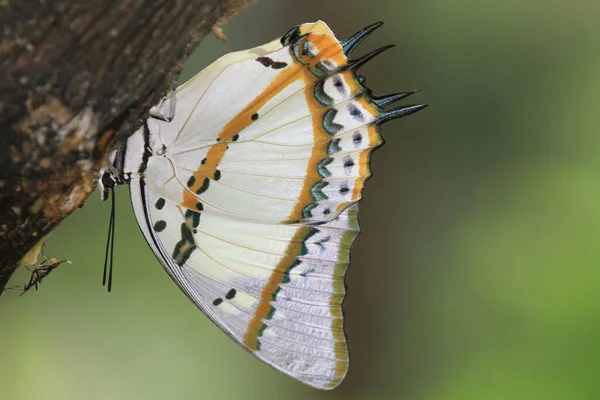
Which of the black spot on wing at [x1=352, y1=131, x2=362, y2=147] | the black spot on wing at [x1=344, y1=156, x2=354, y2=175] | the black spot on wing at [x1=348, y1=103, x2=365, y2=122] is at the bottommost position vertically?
the black spot on wing at [x1=344, y1=156, x2=354, y2=175]

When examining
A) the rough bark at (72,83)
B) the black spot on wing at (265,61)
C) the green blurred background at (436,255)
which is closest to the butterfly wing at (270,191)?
the black spot on wing at (265,61)

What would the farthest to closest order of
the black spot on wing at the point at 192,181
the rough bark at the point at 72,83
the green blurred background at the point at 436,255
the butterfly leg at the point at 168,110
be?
1. the green blurred background at the point at 436,255
2. the black spot on wing at the point at 192,181
3. the butterfly leg at the point at 168,110
4. the rough bark at the point at 72,83

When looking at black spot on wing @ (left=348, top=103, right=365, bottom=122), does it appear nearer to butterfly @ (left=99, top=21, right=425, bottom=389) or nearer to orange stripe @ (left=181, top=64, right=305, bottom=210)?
butterfly @ (left=99, top=21, right=425, bottom=389)

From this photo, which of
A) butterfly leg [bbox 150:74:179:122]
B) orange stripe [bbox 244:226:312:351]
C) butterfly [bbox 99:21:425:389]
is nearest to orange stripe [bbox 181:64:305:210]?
butterfly [bbox 99:21:425:389]

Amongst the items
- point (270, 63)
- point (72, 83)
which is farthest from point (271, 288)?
point (72, 83)

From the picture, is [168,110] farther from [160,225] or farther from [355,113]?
[355,113]

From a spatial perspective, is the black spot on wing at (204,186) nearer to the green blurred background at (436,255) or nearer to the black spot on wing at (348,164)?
the black spot on wing at (348,164)
